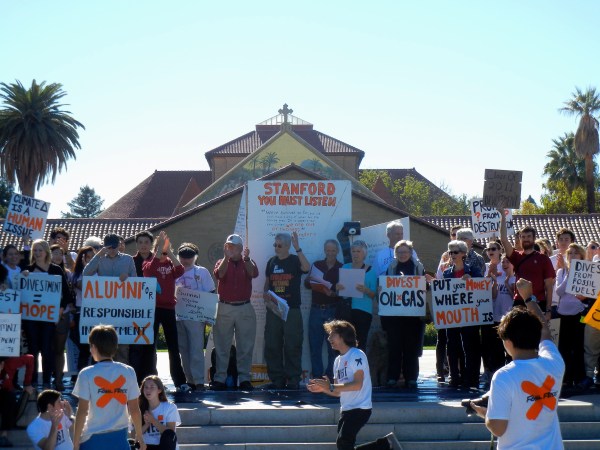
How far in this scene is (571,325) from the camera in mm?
13594

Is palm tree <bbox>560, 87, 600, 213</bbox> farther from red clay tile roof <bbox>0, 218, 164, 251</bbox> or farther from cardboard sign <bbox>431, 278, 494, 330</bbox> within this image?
cardboard sign <bbox>431, 278, 494, 330</bbox>

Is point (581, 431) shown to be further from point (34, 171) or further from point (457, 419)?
point (34, 171)

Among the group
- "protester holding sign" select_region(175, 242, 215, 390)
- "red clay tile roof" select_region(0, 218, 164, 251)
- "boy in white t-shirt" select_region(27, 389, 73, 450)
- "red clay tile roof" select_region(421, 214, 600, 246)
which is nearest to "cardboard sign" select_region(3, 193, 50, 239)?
"protester holding sign" select_region(175, 242, 215, 390)

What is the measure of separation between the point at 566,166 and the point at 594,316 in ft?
204

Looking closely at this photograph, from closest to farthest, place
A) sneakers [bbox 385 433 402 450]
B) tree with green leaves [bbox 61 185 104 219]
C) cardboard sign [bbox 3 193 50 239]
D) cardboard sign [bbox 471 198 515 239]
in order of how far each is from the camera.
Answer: sneakers [bbox 385 433 402 450] < cardboard sign [bbox 3 193 50 239] < cardboard sign [bbox 471 198 515 239] < tree with green leaves [bbox 61 185 104 219]

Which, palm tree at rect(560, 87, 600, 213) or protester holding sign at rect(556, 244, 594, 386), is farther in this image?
palm tree at rect(560, 87, 600, 213)

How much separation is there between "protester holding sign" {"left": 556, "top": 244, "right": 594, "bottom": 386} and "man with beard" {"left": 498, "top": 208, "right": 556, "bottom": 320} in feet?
1.71

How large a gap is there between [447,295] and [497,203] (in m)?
1.82

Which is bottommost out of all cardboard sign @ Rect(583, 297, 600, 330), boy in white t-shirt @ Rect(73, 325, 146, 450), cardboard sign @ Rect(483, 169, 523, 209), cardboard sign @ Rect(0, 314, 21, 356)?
boy in white t-shirt @ Rect(73, 325, 146, 450)

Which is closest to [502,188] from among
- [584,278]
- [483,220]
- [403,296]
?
[584,278]

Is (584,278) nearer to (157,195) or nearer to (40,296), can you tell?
(40,296)

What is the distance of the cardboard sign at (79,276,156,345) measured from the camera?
1280 cm

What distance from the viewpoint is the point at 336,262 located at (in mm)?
14086

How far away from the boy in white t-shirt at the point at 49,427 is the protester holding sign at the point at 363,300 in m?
4.97
